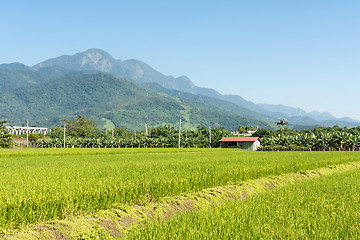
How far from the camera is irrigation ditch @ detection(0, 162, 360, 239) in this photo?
561cm

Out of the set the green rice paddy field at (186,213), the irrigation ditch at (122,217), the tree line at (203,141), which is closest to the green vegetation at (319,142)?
the tree line at (203,141)

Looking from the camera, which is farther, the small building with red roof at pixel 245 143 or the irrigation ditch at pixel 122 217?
the small building with red roof at pixel 245 143

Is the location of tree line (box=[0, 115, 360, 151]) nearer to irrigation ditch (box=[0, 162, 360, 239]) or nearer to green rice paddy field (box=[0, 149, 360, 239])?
irrigation ditch (box=[0, 162, 360, 239])

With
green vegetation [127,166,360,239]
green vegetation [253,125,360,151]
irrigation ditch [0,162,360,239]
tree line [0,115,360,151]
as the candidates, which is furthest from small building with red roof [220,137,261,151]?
green vegetation [127,166,360,239]

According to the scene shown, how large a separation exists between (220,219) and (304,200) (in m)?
2.91

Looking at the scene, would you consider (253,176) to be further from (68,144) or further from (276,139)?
(68,144)

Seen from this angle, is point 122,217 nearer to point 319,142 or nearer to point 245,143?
point 319,142

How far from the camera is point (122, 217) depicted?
23.6 ft

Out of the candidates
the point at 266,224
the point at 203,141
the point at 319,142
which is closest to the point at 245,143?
the point at 203,141

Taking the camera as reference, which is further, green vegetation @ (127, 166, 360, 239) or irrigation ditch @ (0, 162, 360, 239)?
irrigation ditch @ (0, 162, 360, 239)

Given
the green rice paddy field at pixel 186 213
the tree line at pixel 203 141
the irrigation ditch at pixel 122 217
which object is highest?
the green rice paddy field at pixel 186 213

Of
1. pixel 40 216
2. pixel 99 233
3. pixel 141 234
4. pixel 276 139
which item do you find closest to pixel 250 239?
pixel 141 234

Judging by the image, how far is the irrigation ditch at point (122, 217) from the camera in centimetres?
561

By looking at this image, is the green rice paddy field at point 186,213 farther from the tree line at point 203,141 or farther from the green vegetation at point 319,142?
the green vegetation at point 319,142
